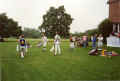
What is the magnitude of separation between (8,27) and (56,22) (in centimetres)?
106

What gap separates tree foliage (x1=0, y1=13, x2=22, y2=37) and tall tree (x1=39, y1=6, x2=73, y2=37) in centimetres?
55

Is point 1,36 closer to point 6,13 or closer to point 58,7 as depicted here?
point 6,13

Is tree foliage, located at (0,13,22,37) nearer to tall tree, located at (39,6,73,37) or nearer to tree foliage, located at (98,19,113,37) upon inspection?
tall tree, located at (39,6,73,37)

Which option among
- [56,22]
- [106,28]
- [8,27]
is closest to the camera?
[56,22]

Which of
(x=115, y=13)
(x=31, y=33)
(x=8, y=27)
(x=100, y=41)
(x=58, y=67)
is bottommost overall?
(x=58, y=67)

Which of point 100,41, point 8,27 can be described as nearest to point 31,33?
point 8,27

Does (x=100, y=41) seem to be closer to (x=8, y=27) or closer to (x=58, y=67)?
(x=58, y=67)

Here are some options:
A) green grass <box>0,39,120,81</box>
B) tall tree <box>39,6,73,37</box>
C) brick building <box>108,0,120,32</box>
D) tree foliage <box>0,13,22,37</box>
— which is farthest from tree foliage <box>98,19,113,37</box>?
tree foliage <box>0,13,22,37</box>

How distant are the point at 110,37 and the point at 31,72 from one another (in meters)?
1.72

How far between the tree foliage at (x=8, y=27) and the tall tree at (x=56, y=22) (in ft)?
1.81

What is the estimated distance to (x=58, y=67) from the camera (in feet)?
12.1

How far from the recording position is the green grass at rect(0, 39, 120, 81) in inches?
129

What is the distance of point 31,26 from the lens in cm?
371

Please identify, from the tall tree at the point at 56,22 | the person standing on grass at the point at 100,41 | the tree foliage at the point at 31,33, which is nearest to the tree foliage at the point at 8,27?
the tree foliage at the point at 31,33
